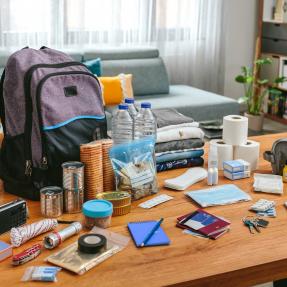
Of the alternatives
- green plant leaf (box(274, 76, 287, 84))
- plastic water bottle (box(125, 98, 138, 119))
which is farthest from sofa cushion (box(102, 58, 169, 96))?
plastic water bottle (box(125, 98, 138, 119))

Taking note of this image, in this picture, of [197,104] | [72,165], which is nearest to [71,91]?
[72,165]

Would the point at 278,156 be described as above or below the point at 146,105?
below

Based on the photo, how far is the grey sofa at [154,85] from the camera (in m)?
3.94

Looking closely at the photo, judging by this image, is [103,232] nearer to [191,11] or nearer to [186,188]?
[186,188]

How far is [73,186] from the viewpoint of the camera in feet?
4.43

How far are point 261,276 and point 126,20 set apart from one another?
365 cm

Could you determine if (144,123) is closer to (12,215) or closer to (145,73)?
(12,215)

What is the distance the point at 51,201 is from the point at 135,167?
265 millimetres

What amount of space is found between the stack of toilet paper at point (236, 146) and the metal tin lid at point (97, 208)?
0.55 meters

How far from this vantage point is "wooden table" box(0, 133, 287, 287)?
42.0 inches

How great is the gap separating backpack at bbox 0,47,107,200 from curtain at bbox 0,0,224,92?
279cm

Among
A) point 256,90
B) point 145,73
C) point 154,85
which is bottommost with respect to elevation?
point 256,90

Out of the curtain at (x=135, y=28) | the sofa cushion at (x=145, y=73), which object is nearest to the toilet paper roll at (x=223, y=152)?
the sofa cushion at (x=145, y=73)

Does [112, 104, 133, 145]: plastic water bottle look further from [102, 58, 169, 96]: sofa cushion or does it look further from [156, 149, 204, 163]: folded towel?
[102, 58, 169, 96]: sofa cushion
